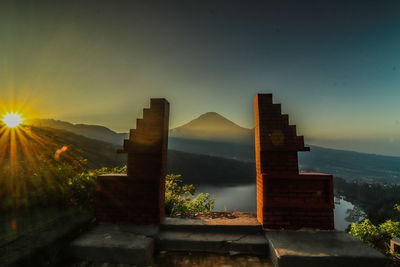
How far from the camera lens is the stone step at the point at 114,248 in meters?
2.92

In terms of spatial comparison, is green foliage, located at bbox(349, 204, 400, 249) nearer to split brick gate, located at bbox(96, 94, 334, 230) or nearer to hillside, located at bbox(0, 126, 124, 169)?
split brick gate, located at bbox(96, 94, 334, 230)

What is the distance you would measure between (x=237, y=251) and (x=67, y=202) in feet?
11.2

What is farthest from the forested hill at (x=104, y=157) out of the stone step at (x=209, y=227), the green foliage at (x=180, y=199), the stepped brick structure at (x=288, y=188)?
the stepped brick structure at (x=288, y=188)

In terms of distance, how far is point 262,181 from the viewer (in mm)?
3658

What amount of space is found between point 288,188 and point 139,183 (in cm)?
289

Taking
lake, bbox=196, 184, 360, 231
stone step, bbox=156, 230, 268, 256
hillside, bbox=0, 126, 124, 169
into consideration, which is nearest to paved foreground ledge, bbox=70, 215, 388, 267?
stone step, bbox=156, 230, 268, 256

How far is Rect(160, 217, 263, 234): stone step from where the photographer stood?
357cm

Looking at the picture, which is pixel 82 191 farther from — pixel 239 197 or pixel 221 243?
pixel 239 197

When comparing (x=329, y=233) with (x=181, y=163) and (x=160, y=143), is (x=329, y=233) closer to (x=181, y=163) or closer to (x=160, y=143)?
(x=160, y=143)

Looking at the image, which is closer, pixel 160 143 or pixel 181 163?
pixel 160 143

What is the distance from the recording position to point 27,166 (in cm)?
421

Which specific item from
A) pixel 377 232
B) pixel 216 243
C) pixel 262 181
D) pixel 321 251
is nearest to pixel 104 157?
pixel 377 232

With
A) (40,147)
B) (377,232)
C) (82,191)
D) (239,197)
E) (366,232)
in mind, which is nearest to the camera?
(82,191)

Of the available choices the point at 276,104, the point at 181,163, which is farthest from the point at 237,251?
the point at 181,163
